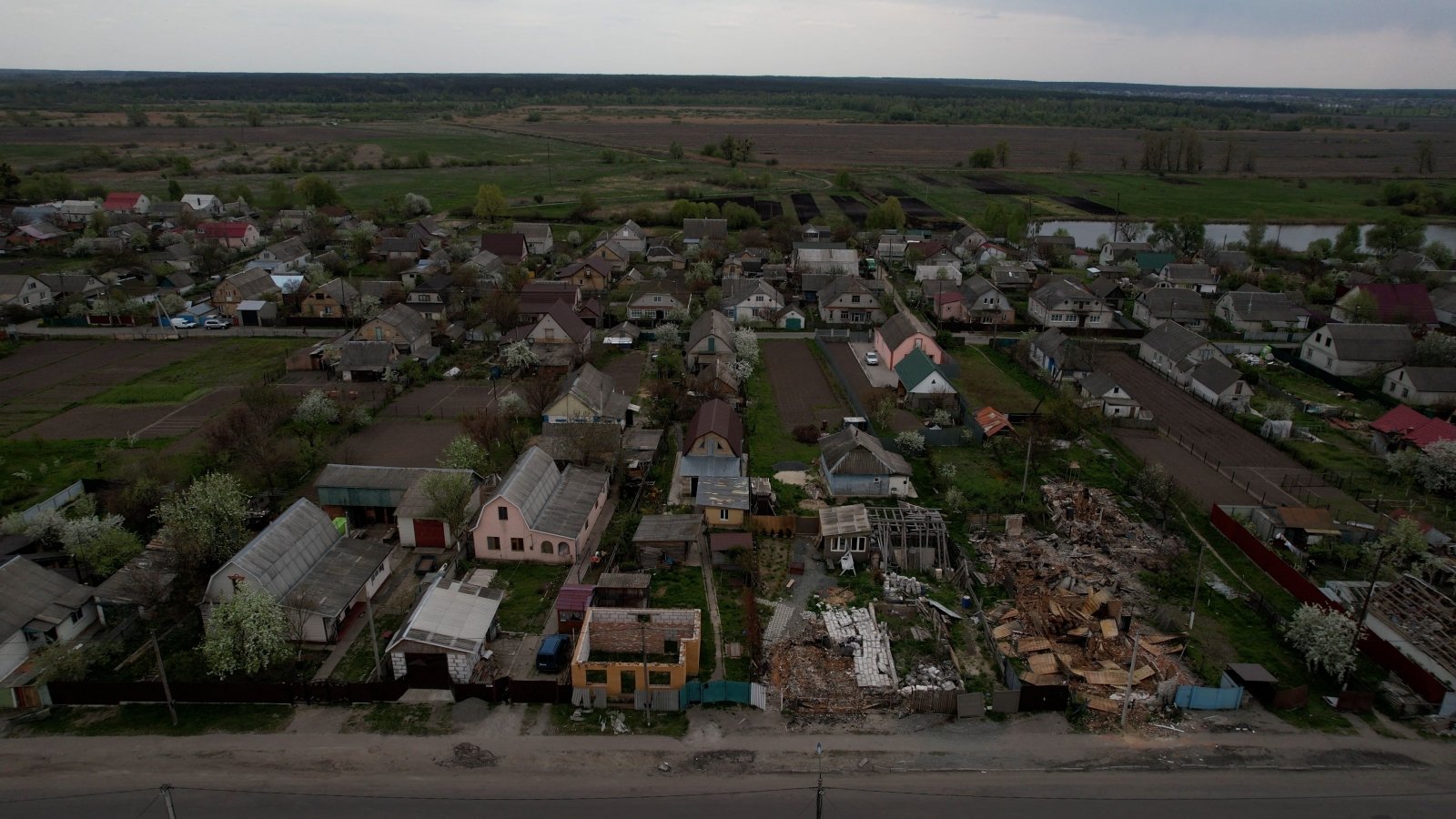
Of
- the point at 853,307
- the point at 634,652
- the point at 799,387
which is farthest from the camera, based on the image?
the point at 853,307

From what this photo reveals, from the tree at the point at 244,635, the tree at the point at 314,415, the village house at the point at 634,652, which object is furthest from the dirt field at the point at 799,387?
the tree at the point at 244,635

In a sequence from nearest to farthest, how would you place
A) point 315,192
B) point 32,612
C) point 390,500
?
point 32,612 < point 390,500 < point 315,192

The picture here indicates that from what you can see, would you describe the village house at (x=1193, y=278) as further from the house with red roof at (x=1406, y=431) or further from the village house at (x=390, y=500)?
the village house at (x=390, y=500)

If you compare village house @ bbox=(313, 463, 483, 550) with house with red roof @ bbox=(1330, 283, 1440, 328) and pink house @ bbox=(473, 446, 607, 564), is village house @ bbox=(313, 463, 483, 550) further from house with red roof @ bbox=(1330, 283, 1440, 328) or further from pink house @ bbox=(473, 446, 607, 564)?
house with red roof @ bbox=(1330, 283, 1440, 328)

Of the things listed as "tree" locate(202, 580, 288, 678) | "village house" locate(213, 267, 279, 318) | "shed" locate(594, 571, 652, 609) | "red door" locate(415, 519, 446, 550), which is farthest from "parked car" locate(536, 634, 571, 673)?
"village house" locate(213, 267, 279, 318)

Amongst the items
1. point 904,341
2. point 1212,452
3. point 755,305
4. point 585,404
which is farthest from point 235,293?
point 1212,452

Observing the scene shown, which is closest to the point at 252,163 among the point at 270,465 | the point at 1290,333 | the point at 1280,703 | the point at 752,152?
the point at 752,152

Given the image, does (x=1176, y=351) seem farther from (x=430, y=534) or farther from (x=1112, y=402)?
(x=430, y=534)
